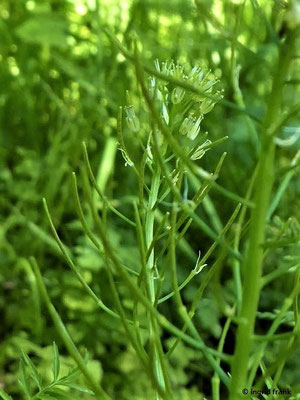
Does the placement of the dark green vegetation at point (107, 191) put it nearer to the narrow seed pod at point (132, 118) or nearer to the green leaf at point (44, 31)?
the green leaf at point (44, 31)

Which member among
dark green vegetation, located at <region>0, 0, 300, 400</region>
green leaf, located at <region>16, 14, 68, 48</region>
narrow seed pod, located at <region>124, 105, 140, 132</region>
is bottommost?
dark green vegetation, located at <region>0, 0, 300, 400</region>

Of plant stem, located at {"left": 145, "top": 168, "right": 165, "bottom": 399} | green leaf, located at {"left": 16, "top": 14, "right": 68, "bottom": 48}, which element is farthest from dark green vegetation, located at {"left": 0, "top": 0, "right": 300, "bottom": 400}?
plant stem, located at {"left": 145, "top": 168, "right": 165, "bottom": 399}

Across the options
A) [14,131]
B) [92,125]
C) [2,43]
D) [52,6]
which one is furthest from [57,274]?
[52,6]

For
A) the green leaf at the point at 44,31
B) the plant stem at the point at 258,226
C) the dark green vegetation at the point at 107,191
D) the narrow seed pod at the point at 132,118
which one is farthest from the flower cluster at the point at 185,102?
the green leaf at the point at 44,31

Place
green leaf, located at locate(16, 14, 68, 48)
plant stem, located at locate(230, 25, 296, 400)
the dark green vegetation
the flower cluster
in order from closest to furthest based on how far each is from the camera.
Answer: plant stem, located at locate(230, 25, 296, 400) < the flower cluster < the dark green vegetation < green leaf, located at locate(16, 14, 68, 48)

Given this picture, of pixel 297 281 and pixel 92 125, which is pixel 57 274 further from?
pixel 297 281

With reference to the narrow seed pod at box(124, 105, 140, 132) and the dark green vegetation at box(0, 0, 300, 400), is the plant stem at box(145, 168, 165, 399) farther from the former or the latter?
the dark green vegetation at box(0, 0, 300, 400)
